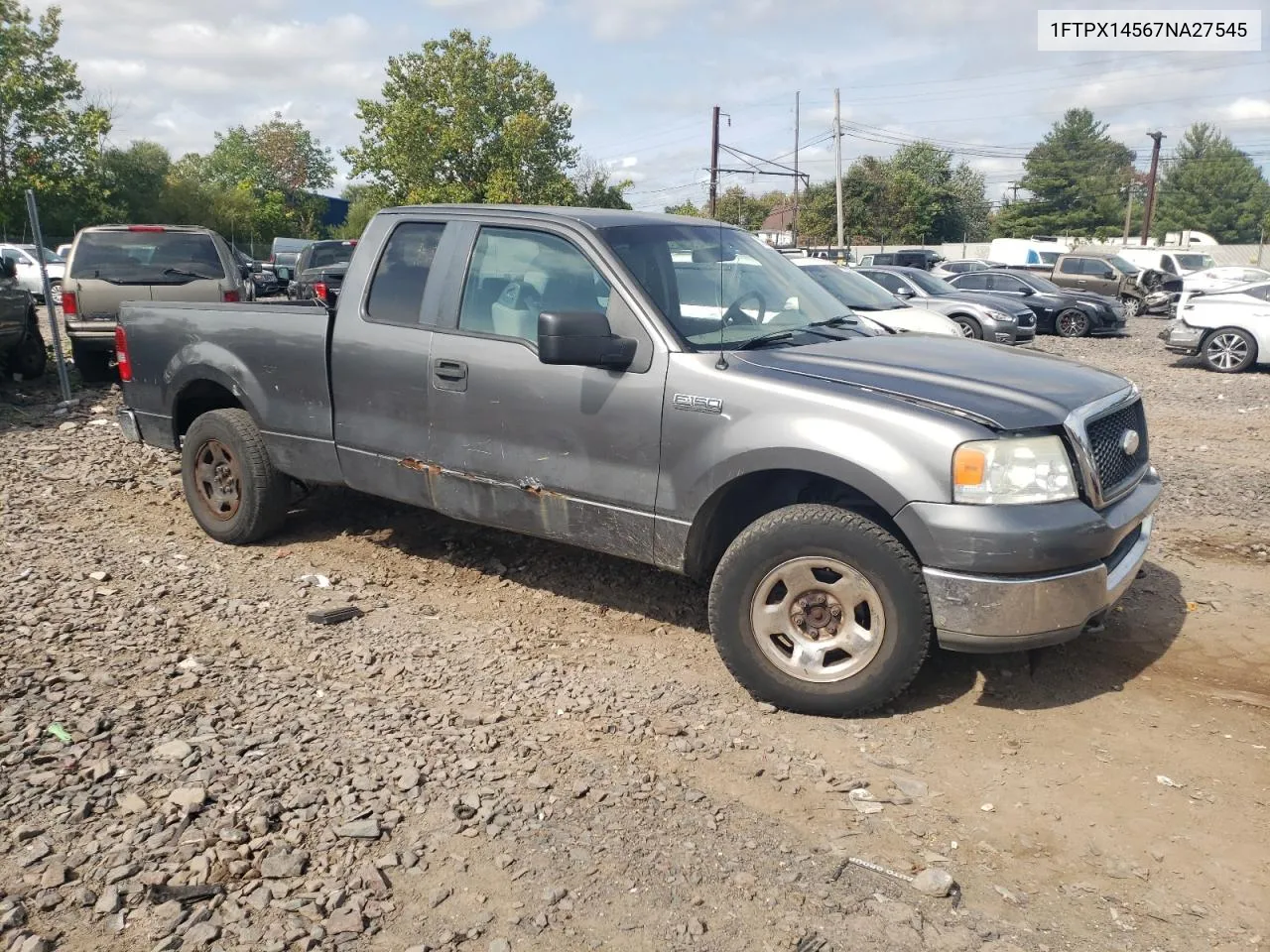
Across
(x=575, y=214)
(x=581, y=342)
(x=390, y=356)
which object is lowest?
(x=390, y=356)

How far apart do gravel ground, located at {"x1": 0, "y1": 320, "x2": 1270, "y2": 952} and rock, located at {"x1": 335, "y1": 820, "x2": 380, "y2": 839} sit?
0.01 meters

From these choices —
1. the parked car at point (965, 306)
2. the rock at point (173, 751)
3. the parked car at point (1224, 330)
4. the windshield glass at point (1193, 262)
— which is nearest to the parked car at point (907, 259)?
the windshield glass at point (1193, 262)

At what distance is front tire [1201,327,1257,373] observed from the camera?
15281 millimetres

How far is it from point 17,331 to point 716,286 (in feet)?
31.3

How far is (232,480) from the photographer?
6.07 meters

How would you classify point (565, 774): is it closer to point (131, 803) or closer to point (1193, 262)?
point (131, 803)

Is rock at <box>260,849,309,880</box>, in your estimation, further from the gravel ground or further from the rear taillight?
the rear taillight

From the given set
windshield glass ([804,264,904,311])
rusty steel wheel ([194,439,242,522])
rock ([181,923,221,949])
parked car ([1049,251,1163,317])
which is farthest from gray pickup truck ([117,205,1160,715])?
parked car ([1049,251,1163,317])

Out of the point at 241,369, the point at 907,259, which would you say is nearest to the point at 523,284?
the point at 241,369

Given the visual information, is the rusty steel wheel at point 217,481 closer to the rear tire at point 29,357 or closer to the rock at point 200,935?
the rock at point 200,935

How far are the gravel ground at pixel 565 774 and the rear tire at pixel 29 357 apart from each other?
6.79 metres

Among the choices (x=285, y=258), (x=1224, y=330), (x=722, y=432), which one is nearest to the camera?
(x=722, y=432)

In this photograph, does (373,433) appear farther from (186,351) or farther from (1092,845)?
(1092,845)

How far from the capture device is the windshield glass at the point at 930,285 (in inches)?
741
